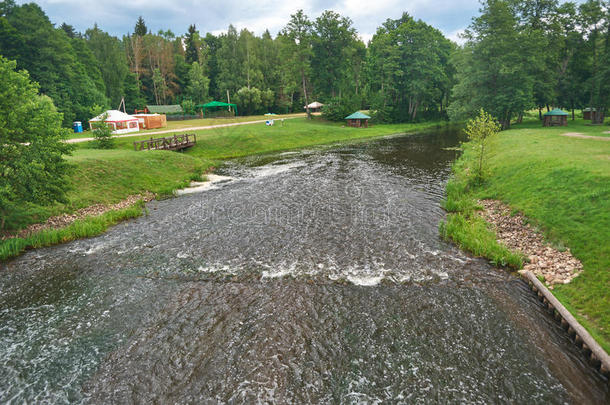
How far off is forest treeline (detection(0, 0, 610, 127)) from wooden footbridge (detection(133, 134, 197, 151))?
13.4 metres

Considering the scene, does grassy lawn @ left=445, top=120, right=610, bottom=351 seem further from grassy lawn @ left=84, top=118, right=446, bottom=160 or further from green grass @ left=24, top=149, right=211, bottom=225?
grassy lawn @ left=84, top=118, right=446, bottom=160

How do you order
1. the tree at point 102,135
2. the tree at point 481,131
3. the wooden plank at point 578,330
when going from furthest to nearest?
the tree at point 102,135
the tree at point 481,131
the wooden plank at point 578,330

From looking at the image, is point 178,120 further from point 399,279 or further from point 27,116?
point 399,279

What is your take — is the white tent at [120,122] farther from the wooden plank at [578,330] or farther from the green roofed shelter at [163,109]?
the wooden plank at [578,330]

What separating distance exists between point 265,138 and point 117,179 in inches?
1184

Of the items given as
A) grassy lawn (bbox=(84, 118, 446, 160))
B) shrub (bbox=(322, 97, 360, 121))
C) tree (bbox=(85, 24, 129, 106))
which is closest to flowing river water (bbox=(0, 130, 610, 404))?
grassy lawn (bbox=(84, 118, 446, 160))

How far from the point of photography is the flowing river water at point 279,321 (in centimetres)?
819

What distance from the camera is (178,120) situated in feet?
262

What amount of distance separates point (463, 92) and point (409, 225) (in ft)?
152

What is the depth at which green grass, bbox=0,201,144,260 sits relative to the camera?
16.0 meters

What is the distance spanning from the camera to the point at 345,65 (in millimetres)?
80500

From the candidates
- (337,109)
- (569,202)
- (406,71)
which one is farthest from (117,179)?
(406,71)

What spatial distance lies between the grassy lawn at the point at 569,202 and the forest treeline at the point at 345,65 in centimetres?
3127

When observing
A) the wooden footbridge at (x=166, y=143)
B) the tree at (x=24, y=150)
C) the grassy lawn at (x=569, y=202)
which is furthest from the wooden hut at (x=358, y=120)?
the tree at (x=24, y=150)
